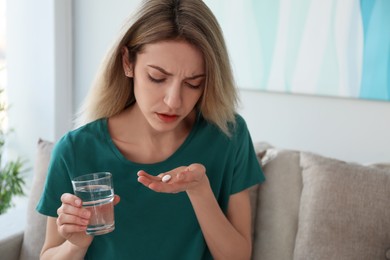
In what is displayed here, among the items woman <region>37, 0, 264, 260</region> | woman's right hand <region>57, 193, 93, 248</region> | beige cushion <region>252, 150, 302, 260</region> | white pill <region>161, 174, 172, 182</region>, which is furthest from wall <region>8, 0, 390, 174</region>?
woman's right hand <region>57, 193, 93, 248</region>

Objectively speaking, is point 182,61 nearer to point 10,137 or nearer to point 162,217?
point 162,217

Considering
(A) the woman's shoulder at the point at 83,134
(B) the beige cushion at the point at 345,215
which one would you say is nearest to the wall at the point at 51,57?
(B) the beige cushion at the point at 345,215

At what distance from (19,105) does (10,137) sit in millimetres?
222

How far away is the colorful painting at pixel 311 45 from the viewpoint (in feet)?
6.91

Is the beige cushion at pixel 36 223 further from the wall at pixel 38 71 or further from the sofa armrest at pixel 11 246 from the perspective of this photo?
the wall at pixel 38 71

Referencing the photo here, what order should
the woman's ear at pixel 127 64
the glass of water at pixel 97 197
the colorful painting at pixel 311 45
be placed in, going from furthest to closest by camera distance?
the colorful painting at pixel 311 45, the woman's ear at pixel 127 64, the glass of water at pixel 97 197

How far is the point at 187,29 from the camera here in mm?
1366

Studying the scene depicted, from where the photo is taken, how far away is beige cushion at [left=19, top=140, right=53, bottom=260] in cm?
198

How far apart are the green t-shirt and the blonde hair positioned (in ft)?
0.25

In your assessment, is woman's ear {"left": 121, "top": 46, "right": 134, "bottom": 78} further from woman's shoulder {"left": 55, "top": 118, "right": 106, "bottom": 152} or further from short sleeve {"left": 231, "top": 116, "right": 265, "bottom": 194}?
short sleeve {"left": 231, "top": 116, "right": 265, "bottom": 194}

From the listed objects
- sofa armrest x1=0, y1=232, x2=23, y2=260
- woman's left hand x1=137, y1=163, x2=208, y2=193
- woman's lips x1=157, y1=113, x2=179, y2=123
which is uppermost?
woman's lips x1=157, y1=113, x2=179, y2=123

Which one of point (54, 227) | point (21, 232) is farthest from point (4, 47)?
point (54, 227)

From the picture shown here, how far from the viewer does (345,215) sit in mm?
1729

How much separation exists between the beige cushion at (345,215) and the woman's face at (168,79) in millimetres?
664
